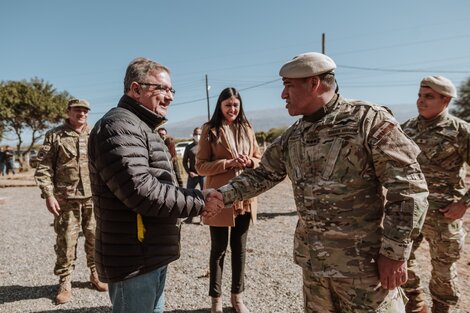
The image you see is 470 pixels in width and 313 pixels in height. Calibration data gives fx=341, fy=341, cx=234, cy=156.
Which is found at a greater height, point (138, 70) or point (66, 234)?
point (138, 70)

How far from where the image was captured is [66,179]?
4.38 metres

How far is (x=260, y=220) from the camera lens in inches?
338

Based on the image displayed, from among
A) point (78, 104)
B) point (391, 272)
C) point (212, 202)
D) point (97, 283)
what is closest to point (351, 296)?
point (391, 272)

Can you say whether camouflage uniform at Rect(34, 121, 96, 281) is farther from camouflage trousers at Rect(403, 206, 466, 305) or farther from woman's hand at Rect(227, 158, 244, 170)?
camouflage trousers at Rect(403, 206, 466, 305)

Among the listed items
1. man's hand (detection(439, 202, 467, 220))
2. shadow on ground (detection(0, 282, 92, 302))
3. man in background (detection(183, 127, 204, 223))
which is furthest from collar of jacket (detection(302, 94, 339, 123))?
man in background (detection(183, 127, 204, 223))

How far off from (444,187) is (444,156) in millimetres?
311

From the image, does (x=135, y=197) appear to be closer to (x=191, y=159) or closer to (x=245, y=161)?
(x=245, y=161)

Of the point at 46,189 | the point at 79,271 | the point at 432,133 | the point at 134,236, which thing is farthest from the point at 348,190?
the point at 79,271

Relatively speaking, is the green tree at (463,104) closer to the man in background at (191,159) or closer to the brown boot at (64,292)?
the man in background at (191,159)

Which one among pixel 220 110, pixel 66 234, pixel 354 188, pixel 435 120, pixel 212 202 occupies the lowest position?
pixel 66 234

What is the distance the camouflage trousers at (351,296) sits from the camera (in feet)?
6.66

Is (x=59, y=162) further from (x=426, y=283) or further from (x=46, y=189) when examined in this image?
(x=426, y=283)

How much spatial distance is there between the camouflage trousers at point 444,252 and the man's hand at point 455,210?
11cm

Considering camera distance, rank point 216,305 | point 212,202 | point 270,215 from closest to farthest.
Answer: point 212,202 < point 216,305 < point 270,215
